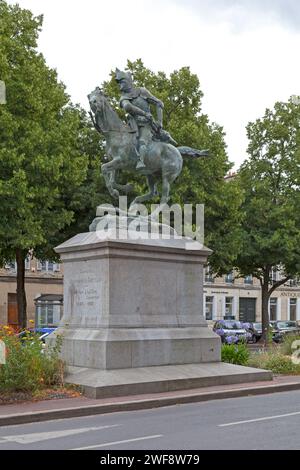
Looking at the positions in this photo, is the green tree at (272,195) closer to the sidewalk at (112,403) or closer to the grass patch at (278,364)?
the grass patch at (278,364)

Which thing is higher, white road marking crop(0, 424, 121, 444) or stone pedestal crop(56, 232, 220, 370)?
stone pedestal crop(56, 232, 220, 370)

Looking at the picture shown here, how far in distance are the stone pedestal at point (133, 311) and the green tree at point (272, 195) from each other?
23.4 meters

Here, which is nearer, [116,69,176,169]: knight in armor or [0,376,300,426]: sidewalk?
[0,376,300,426]: sidewalk

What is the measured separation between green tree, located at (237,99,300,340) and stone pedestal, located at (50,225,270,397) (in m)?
23.4

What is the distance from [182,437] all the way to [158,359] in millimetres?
5638

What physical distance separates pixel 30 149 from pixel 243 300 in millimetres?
45305

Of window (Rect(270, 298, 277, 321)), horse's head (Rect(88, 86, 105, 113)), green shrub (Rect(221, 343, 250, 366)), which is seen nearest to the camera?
horse's head (Rect(88, 86, 105, 113))

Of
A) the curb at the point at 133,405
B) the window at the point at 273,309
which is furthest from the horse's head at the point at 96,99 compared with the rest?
the window at the point at 273,309

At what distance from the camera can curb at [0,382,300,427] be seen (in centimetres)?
1100

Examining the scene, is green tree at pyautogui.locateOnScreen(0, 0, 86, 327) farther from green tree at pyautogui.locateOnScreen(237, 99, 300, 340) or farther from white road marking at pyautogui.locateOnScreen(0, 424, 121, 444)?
white road marking at pyautogui.locateOnScreen(0, 424, 121, 444)

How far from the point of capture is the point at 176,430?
9.88 m

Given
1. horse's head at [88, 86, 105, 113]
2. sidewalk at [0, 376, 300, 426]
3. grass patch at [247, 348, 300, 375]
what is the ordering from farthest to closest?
grass patch at [247, 348, 300, 375] → horse's head at [88, 86, 105, 113] → sidewalk at [0, 376, 300, 426]

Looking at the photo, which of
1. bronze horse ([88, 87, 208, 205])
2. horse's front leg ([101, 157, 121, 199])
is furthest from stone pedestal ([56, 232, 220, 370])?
bronze horse ([88, 87, 208, 205])
